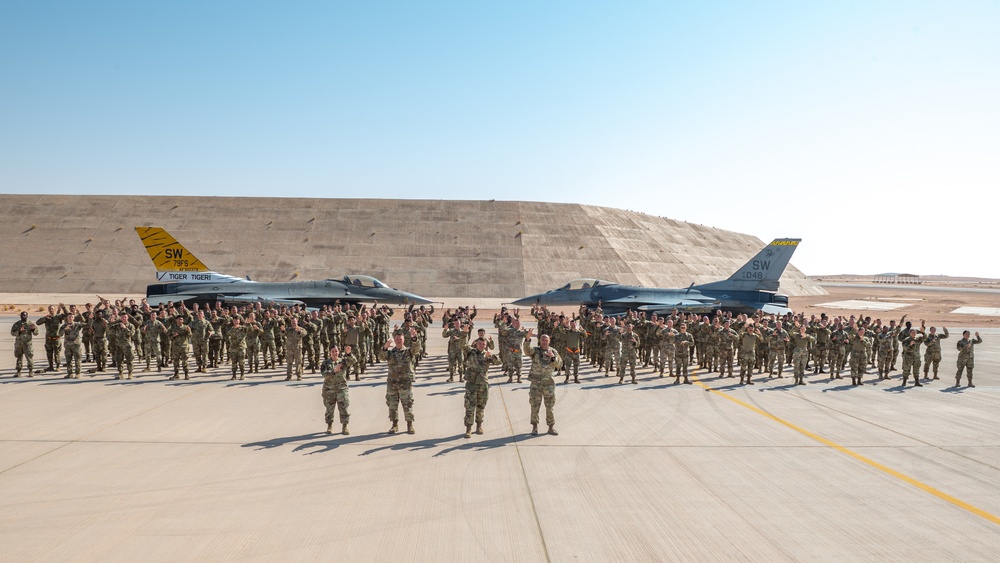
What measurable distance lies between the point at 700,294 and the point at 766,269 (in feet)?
11.2

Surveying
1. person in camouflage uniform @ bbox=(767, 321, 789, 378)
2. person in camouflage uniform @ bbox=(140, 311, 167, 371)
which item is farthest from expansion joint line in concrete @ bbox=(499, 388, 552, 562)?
person in camouflage uniform @ bbox=(140, 311, 167, 371)

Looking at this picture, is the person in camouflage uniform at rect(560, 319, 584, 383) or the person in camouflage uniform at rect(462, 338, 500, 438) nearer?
the person in camouflage uniform at rect(462, 338, 500, 438)

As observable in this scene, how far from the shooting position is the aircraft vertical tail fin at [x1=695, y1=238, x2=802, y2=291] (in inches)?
1033

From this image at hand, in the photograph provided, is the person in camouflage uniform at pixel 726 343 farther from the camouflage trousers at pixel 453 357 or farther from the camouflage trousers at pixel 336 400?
the camouflage trousers at pixel 336 400

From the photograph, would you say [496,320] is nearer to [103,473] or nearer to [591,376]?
[591,376]

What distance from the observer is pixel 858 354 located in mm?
14930

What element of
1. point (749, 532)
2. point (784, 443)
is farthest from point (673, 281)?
point (749, 532)

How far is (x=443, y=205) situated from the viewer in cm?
5466

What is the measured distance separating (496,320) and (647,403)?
5.30 m

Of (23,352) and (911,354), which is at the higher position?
(23,352)

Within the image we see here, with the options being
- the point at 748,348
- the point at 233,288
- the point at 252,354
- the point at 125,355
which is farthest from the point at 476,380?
the point at 233,288

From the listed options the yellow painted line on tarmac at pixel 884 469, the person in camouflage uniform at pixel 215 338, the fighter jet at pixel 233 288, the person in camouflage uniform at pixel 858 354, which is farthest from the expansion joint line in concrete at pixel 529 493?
the fighter jet at pixel 233 288

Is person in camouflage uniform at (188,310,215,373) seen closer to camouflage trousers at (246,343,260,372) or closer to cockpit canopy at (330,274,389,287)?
camouflage trousers at (246,343,260,372)

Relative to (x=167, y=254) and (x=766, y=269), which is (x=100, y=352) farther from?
(x=766, y=269)
